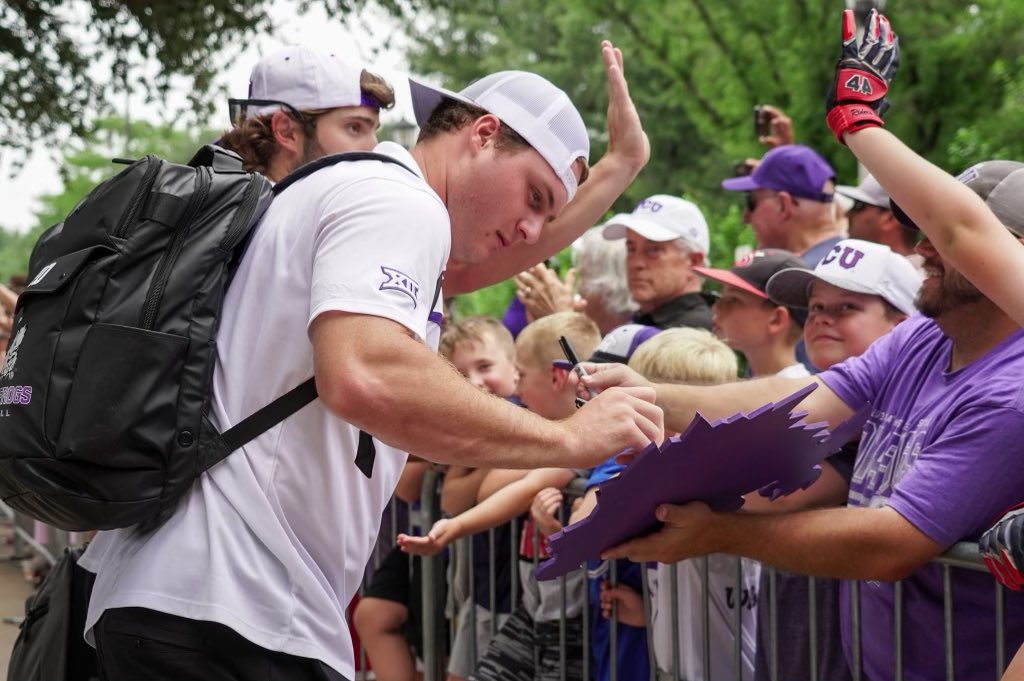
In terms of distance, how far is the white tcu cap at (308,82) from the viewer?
4.15 m

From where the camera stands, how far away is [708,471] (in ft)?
9.54

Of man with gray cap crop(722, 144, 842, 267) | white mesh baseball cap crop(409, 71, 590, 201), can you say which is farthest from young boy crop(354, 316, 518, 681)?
white mesh baseball cap crop(409, 71, 590, 201)

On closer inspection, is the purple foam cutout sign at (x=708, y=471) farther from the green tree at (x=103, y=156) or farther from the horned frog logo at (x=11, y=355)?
the green tree at (x=103, y=156)

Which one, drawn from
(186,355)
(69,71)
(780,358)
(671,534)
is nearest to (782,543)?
(671,534)

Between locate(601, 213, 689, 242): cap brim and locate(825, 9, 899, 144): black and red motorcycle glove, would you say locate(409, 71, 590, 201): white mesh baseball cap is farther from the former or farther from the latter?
locate(601, 213, 689, 242): cap brim

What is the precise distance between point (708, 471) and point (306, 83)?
1988mm

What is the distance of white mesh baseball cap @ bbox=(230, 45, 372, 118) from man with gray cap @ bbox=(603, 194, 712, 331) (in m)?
2.09

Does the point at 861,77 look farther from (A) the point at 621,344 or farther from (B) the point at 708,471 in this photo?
(A) the point at 621,344

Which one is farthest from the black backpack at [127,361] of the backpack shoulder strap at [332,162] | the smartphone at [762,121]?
the smartphone at [762,121]

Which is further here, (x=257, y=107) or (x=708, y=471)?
(x=257, y=107)

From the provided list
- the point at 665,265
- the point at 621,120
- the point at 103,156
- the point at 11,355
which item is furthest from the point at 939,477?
the point at 103,156

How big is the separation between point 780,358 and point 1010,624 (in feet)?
7.19

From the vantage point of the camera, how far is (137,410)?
2.37m

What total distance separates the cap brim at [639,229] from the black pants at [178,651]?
383 cm
